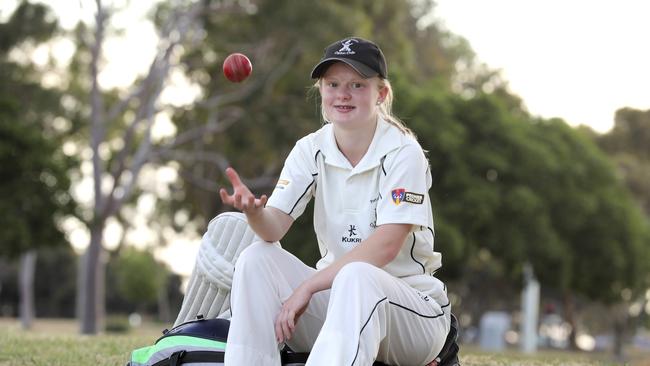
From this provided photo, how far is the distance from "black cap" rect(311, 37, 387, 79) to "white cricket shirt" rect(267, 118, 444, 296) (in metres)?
0.30

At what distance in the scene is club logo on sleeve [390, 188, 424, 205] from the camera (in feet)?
14.0

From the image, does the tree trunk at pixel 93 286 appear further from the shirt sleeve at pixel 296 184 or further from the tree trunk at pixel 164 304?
the tree trunk at pixel 164 304

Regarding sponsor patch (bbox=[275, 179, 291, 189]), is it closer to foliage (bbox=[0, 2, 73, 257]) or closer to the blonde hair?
the blonde hair

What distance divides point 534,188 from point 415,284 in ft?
80.4

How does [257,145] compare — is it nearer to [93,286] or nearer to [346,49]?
[93,286]

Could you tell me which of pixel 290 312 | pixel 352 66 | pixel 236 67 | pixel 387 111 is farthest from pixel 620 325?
pixel 290 312

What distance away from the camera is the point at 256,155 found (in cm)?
2886

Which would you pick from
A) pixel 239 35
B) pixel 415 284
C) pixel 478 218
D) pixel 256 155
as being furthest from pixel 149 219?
pixel 415 284

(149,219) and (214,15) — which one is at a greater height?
(214,15)

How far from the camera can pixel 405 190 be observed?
14.1 feet

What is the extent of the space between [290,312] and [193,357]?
1.82ft

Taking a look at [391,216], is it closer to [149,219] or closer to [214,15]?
[214,15]

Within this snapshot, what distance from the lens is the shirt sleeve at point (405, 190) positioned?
4.25 meters

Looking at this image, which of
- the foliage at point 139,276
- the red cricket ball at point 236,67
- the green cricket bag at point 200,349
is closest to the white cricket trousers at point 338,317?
the green cricket bag at point 200,349
